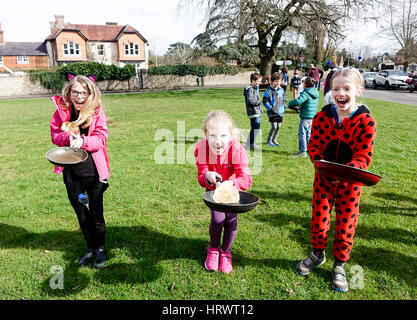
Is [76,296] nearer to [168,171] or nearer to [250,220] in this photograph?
[250,220]

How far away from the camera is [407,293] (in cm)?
272

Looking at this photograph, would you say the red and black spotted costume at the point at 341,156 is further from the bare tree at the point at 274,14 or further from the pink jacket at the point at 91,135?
the bare tree at the point at 274,14

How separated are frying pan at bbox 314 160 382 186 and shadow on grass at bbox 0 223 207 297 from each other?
1803mm

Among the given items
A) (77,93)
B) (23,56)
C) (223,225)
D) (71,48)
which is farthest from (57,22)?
(223,225)

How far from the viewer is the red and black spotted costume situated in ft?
7.86

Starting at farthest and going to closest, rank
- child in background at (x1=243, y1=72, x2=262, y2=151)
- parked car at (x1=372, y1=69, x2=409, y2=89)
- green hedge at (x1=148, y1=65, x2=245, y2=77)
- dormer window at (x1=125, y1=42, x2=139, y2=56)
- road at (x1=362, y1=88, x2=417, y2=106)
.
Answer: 1. dormer window at (x1=125, y1=42, x2=139, y2=56)
2. green hedge at (x1=148, y1=65, x2=245, y2=77)
3. parked car at (x1=372, y1=69, x2=409, y2=89)
4. road at (x1=362, y1=88, x2=417, y2=106)
5. child in background at (x1=243, y1=72, x2=262, y2=151)

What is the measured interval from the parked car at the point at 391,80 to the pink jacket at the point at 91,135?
27.8 m

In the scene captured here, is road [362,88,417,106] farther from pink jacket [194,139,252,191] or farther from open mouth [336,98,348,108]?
pink jacket [194,139,252,191]

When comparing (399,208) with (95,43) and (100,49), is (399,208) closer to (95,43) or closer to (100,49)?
(95,43)

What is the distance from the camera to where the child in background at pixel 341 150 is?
2.40 metres

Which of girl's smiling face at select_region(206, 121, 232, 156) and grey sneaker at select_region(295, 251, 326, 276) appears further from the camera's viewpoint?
grey sneaker at select_region(295, 251, 326, 276)

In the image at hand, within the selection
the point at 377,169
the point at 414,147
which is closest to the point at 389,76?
the point at 414,147

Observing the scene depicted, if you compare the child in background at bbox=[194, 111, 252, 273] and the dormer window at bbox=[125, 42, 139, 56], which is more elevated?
the dormer window at bbox=[125, 42, 139, 56]

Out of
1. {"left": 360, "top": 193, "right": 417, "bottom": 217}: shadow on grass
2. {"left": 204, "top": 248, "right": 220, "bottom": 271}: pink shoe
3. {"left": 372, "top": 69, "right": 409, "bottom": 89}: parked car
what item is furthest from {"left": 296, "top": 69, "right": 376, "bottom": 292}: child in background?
{"left": 372, "top": 69, "right": 409, "bottom": 89}: parked car
